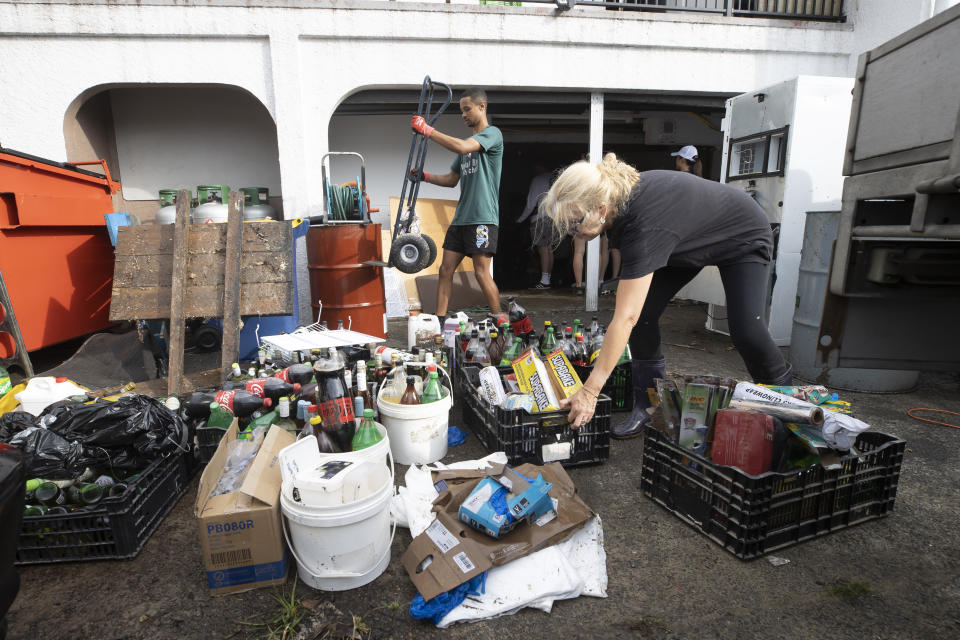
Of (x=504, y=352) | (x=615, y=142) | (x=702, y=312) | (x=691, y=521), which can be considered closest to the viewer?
(x=691, y=521)

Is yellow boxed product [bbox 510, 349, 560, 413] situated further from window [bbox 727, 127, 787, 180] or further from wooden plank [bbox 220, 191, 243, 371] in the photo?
window [bbox 727, 127, 787, 180]

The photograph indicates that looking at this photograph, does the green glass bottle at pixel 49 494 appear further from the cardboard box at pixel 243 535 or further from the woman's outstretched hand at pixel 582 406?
the woman's outstretched hand at pixel 582 406

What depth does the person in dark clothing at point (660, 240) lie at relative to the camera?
2240mm

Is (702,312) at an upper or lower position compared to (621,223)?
lower

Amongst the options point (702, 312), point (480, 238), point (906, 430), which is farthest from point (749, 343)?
point (702, 312)

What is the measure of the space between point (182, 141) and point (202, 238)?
3.81 m

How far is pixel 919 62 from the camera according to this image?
1.55 metres

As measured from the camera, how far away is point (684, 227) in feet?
7.84

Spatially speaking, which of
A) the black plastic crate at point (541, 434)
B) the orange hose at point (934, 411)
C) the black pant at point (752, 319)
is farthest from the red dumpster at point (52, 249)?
the orange hose at point (934, 411)

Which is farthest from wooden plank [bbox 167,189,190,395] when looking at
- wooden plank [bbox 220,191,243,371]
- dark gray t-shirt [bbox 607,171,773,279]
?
dark gray t-shirt [bbox 607,171,773,279]

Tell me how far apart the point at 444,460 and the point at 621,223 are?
5.37 feet

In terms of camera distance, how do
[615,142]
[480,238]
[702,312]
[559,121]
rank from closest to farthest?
1. [480,238]
2. [702,312]
3. [559,121]
4. [615,142]

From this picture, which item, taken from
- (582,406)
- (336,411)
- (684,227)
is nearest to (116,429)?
(336,411)

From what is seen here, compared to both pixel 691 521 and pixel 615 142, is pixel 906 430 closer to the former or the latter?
pixel 691 521
